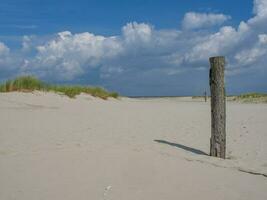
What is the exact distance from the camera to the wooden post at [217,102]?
822 centimetres

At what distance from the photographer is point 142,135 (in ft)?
35.0

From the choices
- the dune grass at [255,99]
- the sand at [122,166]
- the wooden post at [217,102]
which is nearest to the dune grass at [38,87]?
the sand at [122,166]

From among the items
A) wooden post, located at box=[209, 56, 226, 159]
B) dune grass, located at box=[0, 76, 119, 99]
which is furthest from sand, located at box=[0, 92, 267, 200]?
dune grass, located at box=[0, 76, 119, 99]

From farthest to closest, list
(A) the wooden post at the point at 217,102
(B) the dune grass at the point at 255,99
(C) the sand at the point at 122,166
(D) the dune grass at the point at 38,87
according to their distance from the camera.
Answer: (B) the dune grass at the point at 255,99
(D) the dune grass at the point at 38,87
(A) the wooden post at the point at 217,102
(C) the sand at the point at 122,166

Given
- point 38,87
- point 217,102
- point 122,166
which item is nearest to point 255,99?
point 38,87

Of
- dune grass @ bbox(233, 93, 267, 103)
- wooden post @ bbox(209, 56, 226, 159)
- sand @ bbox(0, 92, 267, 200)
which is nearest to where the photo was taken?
sand @ bbox(0, 92, 267, 200)

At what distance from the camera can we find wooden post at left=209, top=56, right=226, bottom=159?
8.22 m

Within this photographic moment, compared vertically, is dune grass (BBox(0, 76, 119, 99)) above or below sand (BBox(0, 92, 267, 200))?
above

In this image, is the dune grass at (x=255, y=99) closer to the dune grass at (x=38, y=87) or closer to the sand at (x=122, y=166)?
the dune grass at (x=38, y=87)

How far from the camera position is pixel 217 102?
27.5ft

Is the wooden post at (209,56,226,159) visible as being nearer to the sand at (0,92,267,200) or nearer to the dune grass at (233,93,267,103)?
the sand at (0,92,267,200)

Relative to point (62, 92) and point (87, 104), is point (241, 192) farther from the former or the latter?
point (62, 92)

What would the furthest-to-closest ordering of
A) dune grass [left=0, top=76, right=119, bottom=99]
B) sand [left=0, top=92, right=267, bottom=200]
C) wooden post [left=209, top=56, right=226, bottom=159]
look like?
dune grass [left=0, top=76, right=119, bottom=99] < wooden post [left=209, top=56, right=226, bottom=159] < sand [left=0, top=92, right=267, bottom=200]

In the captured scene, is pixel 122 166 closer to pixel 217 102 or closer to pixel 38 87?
pixel 217 102
